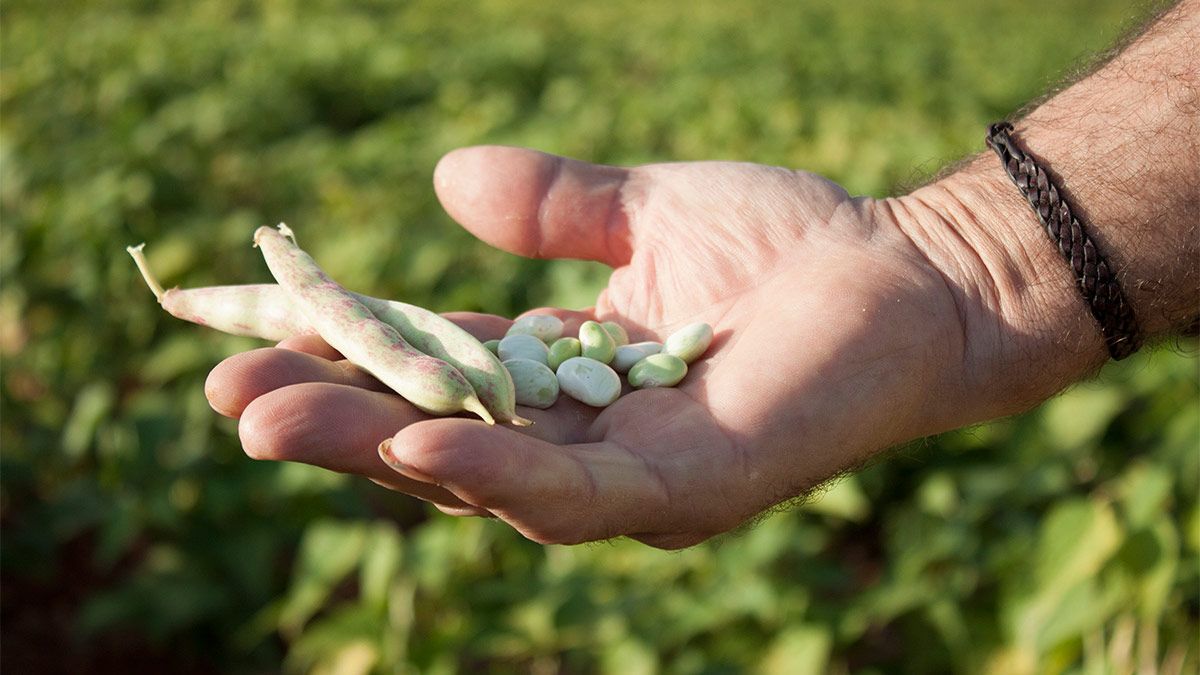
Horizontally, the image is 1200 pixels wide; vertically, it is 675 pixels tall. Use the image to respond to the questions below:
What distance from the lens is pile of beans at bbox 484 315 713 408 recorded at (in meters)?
2.36

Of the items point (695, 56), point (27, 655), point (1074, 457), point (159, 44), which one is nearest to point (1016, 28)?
point (695, 56)

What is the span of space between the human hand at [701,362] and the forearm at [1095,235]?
0.04 feet

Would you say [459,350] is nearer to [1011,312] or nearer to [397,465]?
[397,465]

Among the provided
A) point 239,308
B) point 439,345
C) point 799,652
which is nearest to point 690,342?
point 439,345

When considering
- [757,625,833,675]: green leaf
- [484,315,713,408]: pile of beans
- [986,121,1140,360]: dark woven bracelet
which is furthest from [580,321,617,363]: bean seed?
[757,625,833,675]: green leaf

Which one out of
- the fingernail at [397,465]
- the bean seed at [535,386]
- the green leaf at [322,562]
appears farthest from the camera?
the green leaf at [322,562]

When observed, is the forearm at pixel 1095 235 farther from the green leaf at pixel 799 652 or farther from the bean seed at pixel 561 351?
the green leaf at pixel 799 652

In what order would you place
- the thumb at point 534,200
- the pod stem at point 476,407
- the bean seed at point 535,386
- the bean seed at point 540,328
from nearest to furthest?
1. the pod stem at point 476,407
2. the bean seed at point 535,386
3. the bean seed at point 540,328
4. the thumb at point 534,200

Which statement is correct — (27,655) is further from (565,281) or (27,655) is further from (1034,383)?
(1034,383)

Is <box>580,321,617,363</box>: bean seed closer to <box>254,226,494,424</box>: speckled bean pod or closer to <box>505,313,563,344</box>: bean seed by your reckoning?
<box>505,313,563,344</box>: bean seed

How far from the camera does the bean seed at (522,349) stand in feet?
8.13

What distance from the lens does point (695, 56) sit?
1152 cm

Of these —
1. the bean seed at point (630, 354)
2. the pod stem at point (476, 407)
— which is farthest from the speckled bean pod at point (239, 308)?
the bean seed at point (630, 354)

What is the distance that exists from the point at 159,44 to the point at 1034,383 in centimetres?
832
